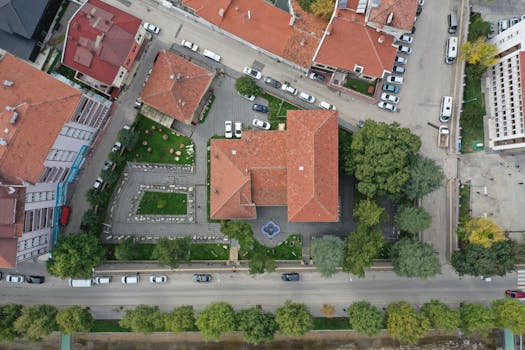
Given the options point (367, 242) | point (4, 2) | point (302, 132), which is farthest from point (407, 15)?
point (4, 2)

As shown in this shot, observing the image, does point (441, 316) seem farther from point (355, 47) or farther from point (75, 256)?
point (75, 256)

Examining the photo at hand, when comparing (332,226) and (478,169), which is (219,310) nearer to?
(332,226)

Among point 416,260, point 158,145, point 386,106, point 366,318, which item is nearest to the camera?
point 416,260

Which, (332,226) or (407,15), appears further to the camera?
(332,226)

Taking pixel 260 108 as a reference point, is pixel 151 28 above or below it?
above

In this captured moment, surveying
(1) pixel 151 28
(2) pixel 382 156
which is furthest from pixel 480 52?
(1) pixel 151 28

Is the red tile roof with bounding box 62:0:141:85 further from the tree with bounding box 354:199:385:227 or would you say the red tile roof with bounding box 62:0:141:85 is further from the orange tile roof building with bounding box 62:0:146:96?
the tree with bounding box 354:199:385:227
